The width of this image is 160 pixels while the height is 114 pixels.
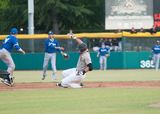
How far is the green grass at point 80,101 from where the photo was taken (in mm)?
13227

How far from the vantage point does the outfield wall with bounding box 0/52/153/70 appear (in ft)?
127

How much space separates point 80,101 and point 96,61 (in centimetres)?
2400

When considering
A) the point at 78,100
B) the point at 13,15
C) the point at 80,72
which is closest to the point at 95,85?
the point at 80,72

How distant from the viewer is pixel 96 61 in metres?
39.2

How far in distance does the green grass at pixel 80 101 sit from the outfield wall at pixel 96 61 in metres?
19.5

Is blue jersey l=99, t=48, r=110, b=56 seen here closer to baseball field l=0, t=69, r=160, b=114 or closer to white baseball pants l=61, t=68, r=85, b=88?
baseball field l=0, t=69, r=160, b=114

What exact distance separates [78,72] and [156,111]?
25.0 ft

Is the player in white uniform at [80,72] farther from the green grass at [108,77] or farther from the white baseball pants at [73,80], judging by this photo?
the green grass at [108,77]

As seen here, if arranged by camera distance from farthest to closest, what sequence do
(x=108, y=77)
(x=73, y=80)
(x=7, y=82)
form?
(x=108, y=77) → (x=7, y=82) → (x=73, y=80)

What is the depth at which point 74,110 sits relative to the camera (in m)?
13.3

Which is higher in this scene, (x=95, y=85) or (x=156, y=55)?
(x=156, y=55)

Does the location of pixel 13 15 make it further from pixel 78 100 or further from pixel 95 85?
pixel 78 100

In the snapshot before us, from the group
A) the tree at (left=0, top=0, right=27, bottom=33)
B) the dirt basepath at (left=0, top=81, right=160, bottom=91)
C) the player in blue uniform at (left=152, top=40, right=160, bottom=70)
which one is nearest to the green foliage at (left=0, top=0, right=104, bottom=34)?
the tree at (left=0, top=0, right=27, bottom=33)

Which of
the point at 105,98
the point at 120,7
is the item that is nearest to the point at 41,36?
the point at 120,7
